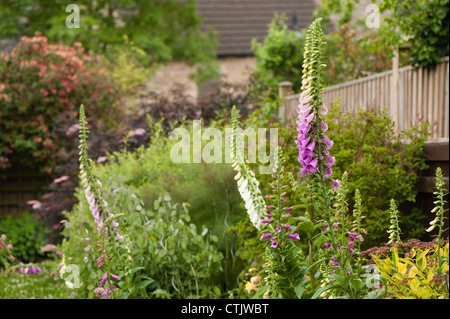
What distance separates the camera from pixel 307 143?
238 centimetres

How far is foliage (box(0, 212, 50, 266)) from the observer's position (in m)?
9.83

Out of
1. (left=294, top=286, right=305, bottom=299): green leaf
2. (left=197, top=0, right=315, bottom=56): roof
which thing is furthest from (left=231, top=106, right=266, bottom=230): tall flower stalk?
(left=197, top=0, right=315, bottom=56): roof

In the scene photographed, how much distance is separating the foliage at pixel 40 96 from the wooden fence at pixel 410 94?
15.8 feet

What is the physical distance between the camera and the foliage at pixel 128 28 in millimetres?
15539

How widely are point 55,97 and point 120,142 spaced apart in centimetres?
219

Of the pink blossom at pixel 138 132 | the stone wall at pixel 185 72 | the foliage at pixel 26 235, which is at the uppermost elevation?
the stone wall at pixel 185 72

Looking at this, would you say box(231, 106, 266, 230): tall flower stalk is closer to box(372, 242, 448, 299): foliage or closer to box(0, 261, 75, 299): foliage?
box(372, 242, 448, 299): foliage

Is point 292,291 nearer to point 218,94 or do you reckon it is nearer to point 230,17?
point 218,94

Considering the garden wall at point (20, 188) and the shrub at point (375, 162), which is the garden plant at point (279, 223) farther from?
the garden wall at point (20, 188)

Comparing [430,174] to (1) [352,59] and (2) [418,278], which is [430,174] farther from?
(1) [352,59]

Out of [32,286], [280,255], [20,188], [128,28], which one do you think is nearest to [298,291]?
[280,255]

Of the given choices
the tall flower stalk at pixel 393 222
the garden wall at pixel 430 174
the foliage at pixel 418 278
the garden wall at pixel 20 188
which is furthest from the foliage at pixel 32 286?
the foliage at pixel 418 278

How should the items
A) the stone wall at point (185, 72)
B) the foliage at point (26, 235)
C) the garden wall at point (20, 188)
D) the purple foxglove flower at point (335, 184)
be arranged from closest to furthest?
the purple foxglove flower at point (335, 184)
the foliage at point (26, 235)
the garden wall at point (20, 188)
the stone wall at point (185, 72)

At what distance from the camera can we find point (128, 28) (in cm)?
1681
